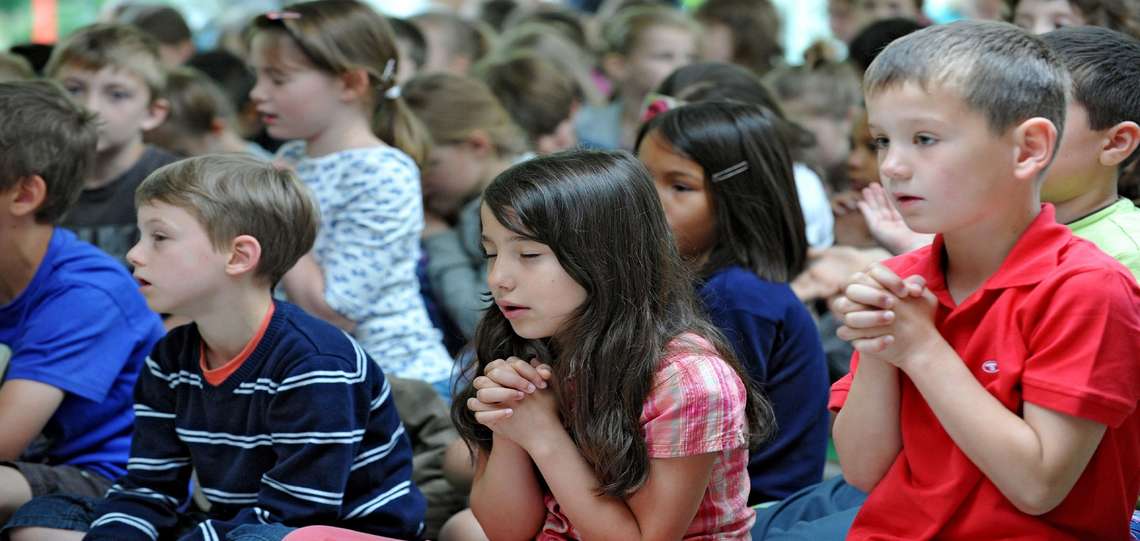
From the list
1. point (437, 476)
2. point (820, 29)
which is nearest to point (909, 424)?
point (437, 476)

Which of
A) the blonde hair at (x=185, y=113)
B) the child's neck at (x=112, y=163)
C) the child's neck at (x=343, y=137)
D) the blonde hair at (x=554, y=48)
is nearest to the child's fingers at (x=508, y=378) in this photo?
the child's neck at (x=343, y=137)

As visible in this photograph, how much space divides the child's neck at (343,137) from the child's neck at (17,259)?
0.78m

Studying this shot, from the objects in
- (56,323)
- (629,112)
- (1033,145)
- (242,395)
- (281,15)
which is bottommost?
(629,112)

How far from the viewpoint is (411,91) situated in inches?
161

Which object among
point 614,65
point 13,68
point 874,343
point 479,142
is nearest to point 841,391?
point 874,343

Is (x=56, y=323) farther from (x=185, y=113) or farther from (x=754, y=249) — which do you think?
(x=185, y=113)

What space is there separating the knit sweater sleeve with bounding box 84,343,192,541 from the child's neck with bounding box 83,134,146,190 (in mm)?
1337

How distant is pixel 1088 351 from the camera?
5.14 ft

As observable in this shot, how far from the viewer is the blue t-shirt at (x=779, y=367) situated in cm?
247

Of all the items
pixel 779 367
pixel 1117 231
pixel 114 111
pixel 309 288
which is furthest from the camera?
pixel 114 111

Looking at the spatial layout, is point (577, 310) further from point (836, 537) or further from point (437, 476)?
point (437, 476)

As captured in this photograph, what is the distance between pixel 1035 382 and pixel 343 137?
6.82ft

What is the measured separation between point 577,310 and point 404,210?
4.13ft

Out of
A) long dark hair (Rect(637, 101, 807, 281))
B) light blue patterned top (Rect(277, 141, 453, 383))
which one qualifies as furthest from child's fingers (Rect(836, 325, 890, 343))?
light blue patterned top (Rect(277, 141, 453, 383))
